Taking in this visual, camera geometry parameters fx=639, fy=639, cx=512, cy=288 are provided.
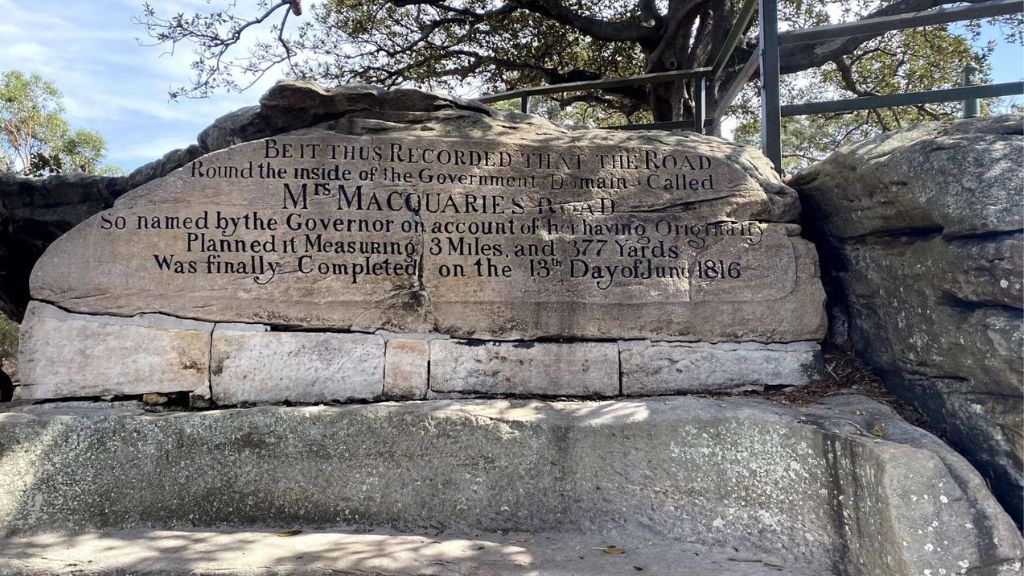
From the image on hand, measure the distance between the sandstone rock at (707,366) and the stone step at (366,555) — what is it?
0.91m

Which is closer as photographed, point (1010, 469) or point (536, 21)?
point (1010, 469)

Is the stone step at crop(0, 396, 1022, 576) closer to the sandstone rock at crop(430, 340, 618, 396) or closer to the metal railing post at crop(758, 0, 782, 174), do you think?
the sandstone rock at crop(430, 340, 618, 396)

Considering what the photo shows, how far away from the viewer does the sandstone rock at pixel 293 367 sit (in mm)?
3434

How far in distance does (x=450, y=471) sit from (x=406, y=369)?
0.67 metres

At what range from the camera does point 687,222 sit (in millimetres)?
3795

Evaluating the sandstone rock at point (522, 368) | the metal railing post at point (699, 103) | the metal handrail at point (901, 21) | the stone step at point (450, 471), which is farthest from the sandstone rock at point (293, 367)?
the metal railing post at point (699, 103)

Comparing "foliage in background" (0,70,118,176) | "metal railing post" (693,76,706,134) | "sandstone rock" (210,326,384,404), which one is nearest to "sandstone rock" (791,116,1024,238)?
"metal railing post" (693,76,706,134)

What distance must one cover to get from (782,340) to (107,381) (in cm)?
370

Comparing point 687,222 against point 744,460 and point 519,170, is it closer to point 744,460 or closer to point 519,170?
point 519,170

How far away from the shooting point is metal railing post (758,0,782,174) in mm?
4363

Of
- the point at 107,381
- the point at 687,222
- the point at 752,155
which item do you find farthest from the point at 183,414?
the point at 752,155

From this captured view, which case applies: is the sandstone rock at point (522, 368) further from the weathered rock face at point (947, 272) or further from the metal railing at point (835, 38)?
the metal railing at point (835, 38)

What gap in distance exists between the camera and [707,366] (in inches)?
143

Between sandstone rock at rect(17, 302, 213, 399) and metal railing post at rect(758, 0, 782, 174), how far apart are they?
3.80m
